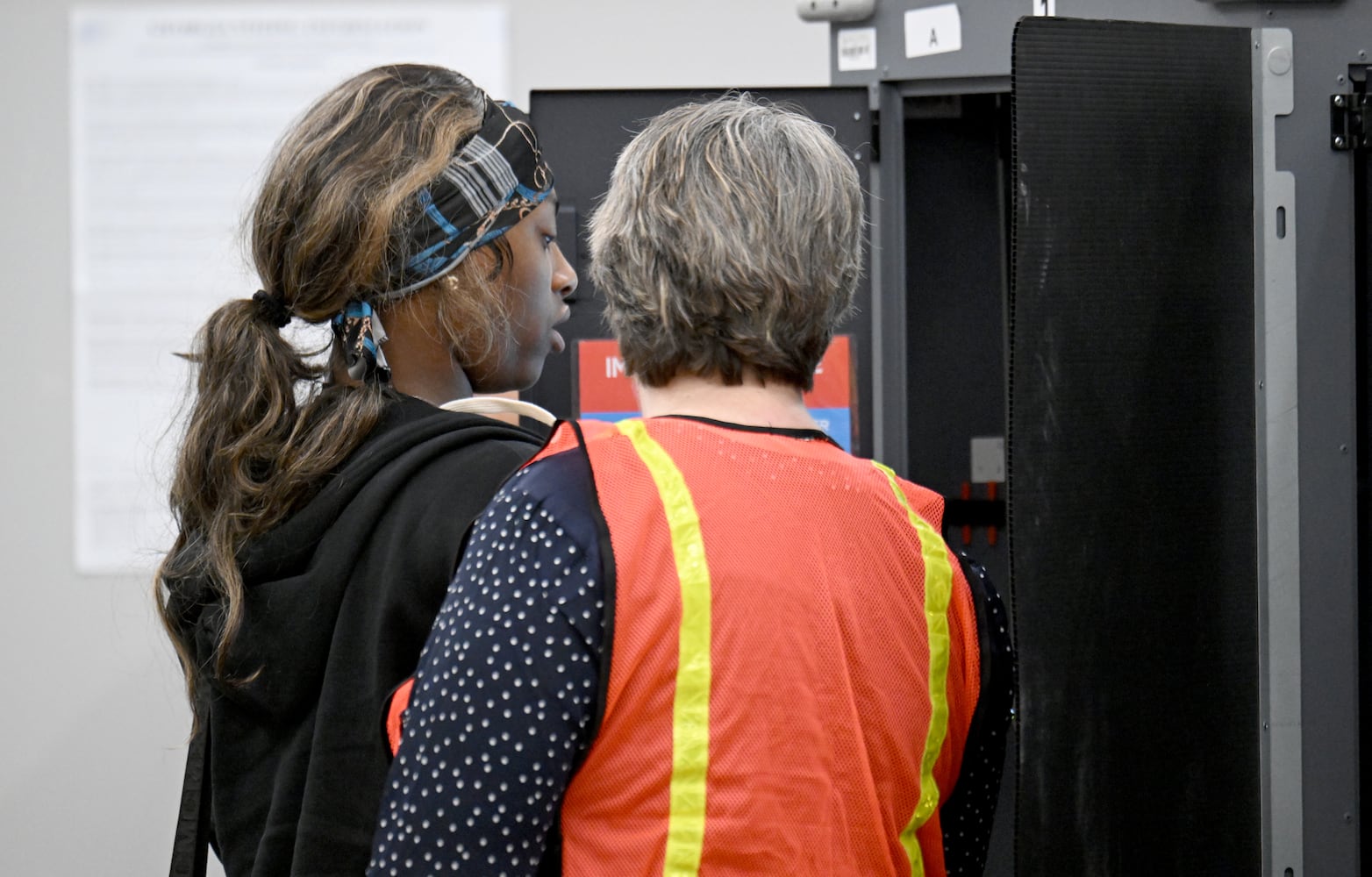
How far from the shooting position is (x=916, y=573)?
775 millimetres

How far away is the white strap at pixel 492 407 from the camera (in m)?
0.99

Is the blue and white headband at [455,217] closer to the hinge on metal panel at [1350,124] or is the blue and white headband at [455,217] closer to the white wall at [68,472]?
the hinge on metal panel at [1350,124]

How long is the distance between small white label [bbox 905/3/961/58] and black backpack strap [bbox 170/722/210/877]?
1.12 metres

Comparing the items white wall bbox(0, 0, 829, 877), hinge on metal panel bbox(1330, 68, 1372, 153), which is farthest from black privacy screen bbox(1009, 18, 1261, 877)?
white wall bbox(0, 0, 829, 877)

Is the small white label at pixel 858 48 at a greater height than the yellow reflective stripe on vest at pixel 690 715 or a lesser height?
greater

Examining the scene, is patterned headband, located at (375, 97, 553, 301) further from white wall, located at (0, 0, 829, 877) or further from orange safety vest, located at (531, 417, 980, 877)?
white wall, located at (0, 0, 829, 877)

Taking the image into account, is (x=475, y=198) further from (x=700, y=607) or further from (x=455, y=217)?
(x=700, y=607)

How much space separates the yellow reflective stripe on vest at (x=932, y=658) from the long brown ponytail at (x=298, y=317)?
403mm

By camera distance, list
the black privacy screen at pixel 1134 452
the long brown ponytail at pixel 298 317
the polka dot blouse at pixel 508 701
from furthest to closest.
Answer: the black privacy screen at pixel 1134 452 → the long brown ponytail at pixel 298 317 → the polka dot blouse at pixel 508 701

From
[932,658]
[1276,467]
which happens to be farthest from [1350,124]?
[932,658]

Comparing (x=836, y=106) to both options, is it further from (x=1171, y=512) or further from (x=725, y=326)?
(x=725, y=326)

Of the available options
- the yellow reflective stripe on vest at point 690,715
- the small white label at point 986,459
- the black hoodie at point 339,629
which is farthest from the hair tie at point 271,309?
the small white label at point 986,459

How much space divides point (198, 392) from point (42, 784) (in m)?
2.12

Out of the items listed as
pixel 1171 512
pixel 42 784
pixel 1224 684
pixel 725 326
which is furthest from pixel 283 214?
pixel 42 784
